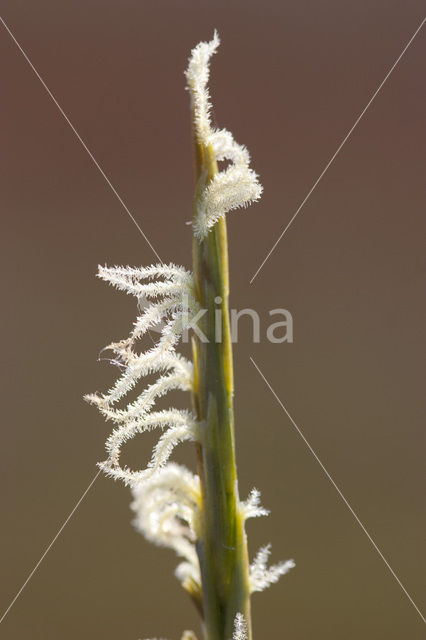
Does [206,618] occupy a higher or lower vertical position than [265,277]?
lower

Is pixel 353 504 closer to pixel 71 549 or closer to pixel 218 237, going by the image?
pixel 71 549

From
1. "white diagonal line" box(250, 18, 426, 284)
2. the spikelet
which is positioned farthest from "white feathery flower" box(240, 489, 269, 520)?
"white diagonal line" box(250, 18, 426, 284)

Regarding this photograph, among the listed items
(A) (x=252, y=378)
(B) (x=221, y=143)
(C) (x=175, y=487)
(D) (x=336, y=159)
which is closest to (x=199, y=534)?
(C) (x=175, y=487)

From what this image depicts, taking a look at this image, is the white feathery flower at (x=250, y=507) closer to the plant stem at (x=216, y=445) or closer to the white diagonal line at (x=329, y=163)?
the plant stem at (x=216, y=445)

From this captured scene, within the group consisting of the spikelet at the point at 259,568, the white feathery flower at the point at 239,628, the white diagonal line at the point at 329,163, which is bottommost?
the white feathery flower at the point at 239,628

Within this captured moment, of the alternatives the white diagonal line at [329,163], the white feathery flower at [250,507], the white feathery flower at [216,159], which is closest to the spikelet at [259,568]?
the white feathery flower at [250,507]
